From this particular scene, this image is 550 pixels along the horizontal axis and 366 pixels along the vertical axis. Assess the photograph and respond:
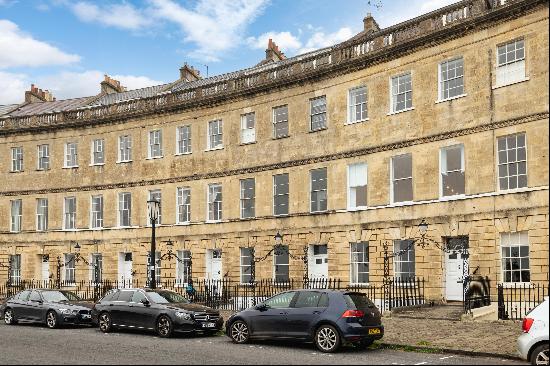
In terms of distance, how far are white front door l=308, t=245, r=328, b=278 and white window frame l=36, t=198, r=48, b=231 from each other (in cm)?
1811

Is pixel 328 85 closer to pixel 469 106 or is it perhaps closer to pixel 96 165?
pixel 469 106

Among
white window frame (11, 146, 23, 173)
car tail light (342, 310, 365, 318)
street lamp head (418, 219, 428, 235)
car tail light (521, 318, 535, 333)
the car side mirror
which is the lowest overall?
the car side mirror

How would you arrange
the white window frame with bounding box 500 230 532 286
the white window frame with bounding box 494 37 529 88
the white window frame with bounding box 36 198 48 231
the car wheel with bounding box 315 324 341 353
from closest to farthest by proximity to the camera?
1. the car wheel with bounding box 315 324 341 353
2. the white window frame with bounding box 500 230 532 286
3. the white window frame with bounding box 494 37 529 88
4. the white window frame with bounding box 36 198 48 231

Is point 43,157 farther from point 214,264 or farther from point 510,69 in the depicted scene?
point 510,69

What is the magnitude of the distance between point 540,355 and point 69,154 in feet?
108

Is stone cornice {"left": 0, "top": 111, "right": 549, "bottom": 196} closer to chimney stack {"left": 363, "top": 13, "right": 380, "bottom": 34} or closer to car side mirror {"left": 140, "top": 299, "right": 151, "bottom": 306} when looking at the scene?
chimney stack {"left": 363, "top": 13, "right": 380, "bottom": 34}

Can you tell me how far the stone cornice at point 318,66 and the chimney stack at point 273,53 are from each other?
7507mm

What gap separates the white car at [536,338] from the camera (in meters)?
13.8

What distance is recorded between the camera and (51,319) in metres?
23.9

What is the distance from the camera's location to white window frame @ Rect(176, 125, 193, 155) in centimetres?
3681

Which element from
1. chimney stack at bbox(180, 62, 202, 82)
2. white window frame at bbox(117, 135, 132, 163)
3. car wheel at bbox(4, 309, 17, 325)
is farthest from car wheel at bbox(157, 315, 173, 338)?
chimney stack at bbox(180, 62, 202, 82)

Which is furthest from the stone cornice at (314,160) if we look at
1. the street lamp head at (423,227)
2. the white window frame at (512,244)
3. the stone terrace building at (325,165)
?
the white window frame at (512,244)

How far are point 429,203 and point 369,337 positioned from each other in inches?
427

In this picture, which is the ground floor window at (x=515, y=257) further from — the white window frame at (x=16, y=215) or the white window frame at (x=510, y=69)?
the white window frame at (x=16, y=215)
